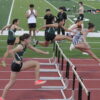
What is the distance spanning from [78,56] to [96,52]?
4.52 feet

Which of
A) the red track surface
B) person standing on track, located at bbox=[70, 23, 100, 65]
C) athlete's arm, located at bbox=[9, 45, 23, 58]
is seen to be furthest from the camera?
person standing on track, located at bbox=[70, 23, 100, 65]

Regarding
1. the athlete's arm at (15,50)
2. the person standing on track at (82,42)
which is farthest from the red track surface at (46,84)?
A: the athlete's arm at (15,50)

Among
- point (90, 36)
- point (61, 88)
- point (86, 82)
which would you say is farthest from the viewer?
point (90, 36)

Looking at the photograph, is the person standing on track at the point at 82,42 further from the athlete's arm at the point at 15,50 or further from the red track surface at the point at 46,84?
the athlete's arm at the point at 15,50

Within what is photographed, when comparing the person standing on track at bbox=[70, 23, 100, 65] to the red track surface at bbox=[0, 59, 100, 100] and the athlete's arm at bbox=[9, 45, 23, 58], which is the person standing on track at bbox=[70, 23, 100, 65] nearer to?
the red track surface at bbox=[0, 59, 100, 100]

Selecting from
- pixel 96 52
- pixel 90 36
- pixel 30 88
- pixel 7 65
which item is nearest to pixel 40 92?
pixel 30 88

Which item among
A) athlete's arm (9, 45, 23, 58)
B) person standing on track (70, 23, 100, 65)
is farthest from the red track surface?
athlete's arm (9, 45, 23, 58)

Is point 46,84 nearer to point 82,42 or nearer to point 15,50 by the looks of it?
point 82,42

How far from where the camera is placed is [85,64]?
15.7 meters

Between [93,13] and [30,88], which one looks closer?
[30,88]

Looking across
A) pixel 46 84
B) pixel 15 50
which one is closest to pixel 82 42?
pixel 46 84

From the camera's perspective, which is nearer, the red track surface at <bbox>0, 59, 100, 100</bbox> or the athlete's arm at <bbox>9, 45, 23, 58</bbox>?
the athlete's arm at <bbox>9, 45, 23, 58</bbox>

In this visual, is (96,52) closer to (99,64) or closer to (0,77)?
(99,64)

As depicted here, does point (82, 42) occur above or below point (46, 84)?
above
